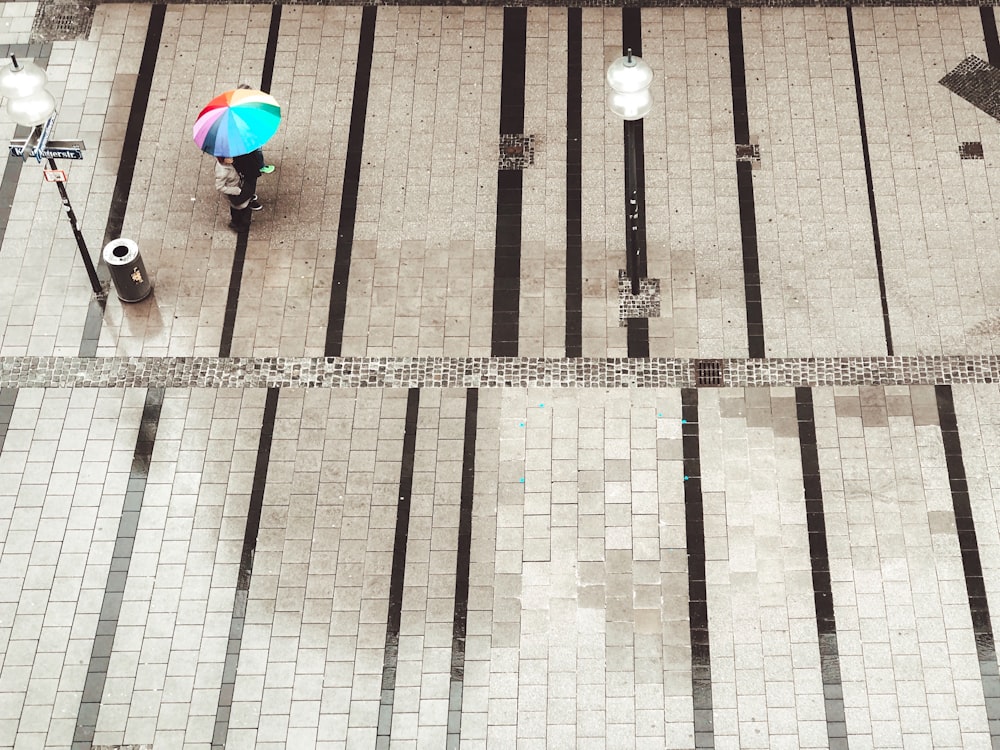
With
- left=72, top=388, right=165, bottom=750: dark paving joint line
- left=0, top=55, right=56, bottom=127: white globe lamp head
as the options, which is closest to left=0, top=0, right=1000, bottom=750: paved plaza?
left=72, top=388, right=165, bottom=750: dark paving joint line

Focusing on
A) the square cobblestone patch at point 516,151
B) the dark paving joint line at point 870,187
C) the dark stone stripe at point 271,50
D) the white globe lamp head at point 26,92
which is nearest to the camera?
the white globe lamp head at point 26,92

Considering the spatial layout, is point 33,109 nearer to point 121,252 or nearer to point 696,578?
point 121,252

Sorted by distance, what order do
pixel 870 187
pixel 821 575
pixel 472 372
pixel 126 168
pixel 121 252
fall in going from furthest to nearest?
1. pixel 126 168
2. pixel 870 187
3. pixel 121 252
4. pixel 472 372
5. pixel 821 575

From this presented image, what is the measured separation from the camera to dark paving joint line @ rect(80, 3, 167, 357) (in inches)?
506

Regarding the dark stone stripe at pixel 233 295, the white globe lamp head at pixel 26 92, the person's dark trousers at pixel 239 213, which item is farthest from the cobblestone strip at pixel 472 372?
the white globe lamp head at pixel 26 92

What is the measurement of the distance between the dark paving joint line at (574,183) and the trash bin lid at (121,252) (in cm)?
467

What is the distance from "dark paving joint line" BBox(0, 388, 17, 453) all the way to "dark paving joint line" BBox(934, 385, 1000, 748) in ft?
31.6

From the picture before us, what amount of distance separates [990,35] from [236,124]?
920 cm

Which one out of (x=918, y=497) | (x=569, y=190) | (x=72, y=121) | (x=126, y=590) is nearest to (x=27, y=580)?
(x=126, y=590)

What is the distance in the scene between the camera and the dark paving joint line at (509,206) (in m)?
12.8

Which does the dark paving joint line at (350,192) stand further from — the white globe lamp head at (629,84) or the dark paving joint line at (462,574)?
the white globe lamp head at (629,84)

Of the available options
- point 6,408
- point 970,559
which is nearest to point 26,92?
point 6,408

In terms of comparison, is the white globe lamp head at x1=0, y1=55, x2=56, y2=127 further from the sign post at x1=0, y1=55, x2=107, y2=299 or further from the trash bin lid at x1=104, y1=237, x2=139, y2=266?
the trash bin lid at x1=104, y1=237, x2=139, y2=266

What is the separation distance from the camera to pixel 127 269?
12508 millimetres
